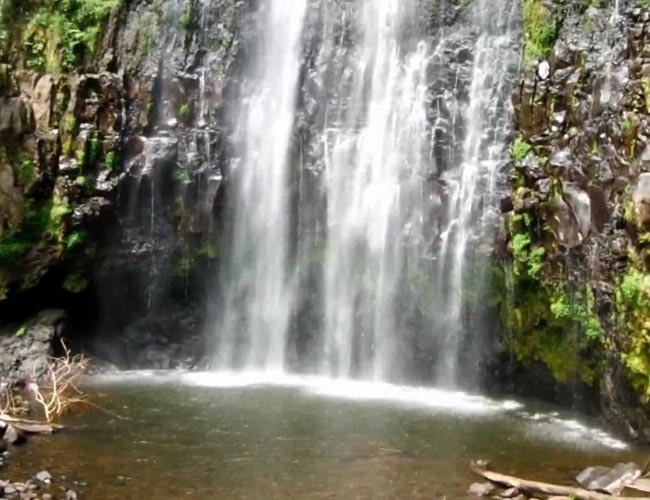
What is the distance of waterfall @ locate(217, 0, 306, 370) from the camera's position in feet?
73.7

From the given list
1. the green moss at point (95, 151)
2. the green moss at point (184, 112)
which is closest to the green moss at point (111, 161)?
the green moss at point (95, 151)

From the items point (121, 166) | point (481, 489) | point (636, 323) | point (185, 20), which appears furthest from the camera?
point (185, 20)

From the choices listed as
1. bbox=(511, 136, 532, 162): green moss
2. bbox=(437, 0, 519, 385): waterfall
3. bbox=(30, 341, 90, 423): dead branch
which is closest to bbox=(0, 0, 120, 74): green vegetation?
bbox=(30, 341, 90, 423): dead branch

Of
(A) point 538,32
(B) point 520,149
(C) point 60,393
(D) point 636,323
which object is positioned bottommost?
(C) point 60,393

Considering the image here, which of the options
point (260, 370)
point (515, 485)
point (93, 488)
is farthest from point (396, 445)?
point (260, 370)

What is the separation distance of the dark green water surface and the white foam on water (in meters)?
0.05

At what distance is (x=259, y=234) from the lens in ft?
74.2

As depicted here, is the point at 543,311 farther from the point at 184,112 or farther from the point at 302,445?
the point at 184,112

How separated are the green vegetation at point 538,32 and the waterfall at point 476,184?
3.60ft

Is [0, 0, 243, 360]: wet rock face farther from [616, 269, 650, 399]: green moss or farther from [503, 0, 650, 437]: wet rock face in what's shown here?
[616, 269, 650, 399]: green moss

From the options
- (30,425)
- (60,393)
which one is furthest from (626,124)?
(30,425)

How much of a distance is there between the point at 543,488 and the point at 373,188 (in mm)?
10225

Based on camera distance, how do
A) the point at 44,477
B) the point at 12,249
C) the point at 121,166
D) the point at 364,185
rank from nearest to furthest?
the point at 44,477 → the point at 12,249 → the point at 364,185 → the point at 121,166

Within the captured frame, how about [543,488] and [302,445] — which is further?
[302,445]
